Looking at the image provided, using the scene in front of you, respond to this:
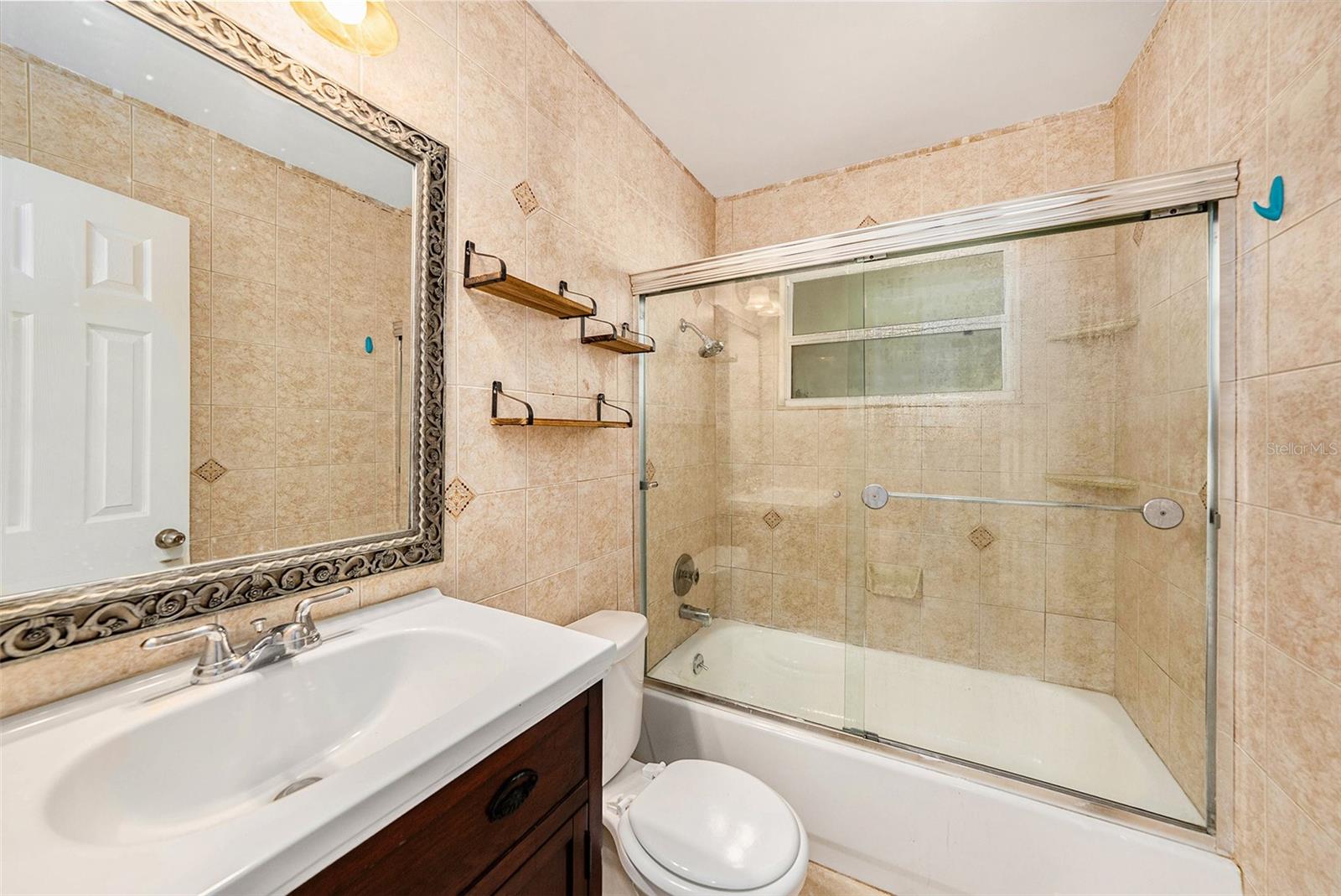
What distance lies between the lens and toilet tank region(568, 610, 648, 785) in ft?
4.34

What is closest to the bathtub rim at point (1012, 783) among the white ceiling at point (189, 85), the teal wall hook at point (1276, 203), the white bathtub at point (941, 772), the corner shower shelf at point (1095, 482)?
the white bathtub at point (941, 772)

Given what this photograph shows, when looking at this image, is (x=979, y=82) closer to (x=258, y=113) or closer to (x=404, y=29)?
(x=404, y=29)

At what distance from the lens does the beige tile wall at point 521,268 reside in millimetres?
1079

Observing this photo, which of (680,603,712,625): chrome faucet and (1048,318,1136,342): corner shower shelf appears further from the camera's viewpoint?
(680,603,712,625): chrome faucet

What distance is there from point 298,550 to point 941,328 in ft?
5.43

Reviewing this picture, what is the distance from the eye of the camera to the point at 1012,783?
1309 mm

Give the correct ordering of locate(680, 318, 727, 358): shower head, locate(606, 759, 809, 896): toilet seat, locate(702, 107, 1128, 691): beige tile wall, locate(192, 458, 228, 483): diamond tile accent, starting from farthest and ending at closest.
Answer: locate(680, 318, 727, 358): shower head, locate(702, 107, 1128, 691): beige tile wall, locate(606, 759, 809, 896): toilet seat, locate(192, 458, 228, 483): diamond tile accent

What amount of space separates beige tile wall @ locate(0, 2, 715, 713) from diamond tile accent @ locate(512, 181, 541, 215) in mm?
18

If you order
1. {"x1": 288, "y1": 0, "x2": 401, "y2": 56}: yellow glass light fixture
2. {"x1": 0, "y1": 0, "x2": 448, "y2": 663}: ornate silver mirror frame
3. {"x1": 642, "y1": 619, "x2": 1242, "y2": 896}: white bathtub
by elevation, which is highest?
{"x1": 288, "y1": 0, "x2": 401, "y2": 56}: yellow glass light fixture

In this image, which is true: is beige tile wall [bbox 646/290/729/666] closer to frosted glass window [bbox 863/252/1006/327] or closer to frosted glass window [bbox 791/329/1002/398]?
frosted glass window [bbox 791/329/1002/398]

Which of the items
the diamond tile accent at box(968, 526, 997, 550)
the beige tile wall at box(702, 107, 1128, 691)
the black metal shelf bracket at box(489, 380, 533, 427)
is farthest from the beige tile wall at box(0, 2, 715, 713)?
the diamond tile accent at box(968, 526, 997, 550)

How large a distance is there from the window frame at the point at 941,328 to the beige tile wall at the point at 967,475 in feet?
0.06

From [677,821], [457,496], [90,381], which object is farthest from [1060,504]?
[90,381]

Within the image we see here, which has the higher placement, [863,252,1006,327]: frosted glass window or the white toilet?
[863,252,1006,327]: frosted glass window
